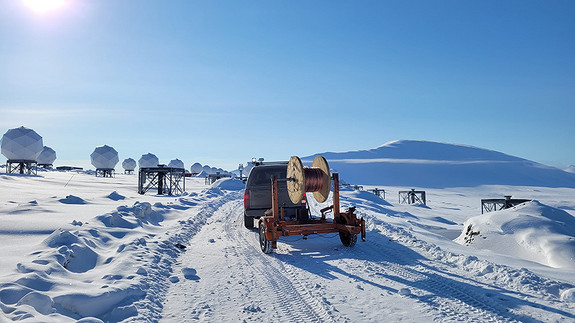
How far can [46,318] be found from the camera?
14.0ft

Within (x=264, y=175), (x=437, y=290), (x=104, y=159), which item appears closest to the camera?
(x=437, y=290)

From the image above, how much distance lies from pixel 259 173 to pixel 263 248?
385 centimetres

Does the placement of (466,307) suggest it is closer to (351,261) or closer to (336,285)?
(336,285)

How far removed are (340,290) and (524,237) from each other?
8.81 m

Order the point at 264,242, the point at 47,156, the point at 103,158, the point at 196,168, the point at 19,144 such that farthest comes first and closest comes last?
1. the point at 196,168
2. the point at 47,156
3. the point at 103,158
4. the point at 19,144
5. the point at 264,242

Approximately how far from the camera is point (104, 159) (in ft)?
281

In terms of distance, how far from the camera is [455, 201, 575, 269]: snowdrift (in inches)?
406

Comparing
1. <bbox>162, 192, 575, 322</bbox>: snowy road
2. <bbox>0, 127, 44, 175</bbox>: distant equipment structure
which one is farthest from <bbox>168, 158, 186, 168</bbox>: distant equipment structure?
<bbox>162, 192, 575, 322</bbox>: snowy road

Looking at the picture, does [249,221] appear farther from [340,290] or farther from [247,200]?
[340,290]

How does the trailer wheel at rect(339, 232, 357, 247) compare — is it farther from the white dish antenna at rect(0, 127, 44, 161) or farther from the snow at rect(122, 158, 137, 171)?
the snow at rect(122, 158, 137, 171)

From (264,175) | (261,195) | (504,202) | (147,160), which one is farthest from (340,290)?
(147,160)

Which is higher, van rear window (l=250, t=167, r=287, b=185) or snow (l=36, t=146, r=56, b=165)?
snow (l=36, t=146, r=56, b=165)

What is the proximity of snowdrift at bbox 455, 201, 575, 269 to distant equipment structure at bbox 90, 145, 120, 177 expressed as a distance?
284ft

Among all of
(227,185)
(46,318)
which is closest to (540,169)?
A: (227,185)
